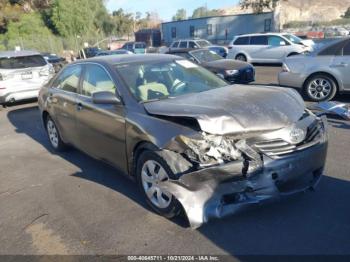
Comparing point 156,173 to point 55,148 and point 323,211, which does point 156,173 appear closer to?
point 323,211

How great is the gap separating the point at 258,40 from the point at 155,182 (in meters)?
16.7

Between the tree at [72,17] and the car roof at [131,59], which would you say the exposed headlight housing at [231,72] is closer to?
the car roof at [131,59]

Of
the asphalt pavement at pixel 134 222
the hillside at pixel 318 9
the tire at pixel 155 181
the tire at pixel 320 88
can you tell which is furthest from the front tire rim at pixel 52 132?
the hillside at pixel 318 9

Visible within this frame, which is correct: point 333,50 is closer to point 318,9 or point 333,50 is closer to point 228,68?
point 228,68

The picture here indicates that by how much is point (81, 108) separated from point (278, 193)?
9.11 feet

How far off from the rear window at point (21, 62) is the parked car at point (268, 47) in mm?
11653

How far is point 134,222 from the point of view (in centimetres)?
350

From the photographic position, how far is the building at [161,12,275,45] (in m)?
35.3

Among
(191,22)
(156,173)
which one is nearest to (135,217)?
(156,173)

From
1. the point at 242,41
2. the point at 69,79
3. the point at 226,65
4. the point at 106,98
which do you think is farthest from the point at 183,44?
the point at 106,98

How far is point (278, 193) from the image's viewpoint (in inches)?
124

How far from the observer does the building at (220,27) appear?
35.3m

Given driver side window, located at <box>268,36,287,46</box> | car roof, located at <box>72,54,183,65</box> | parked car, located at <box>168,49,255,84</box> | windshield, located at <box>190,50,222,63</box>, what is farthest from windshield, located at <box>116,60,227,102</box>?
driver side window, located at <box>268,36,287,46</box>

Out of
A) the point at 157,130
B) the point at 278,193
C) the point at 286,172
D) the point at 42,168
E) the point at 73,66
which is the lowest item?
the point at 42,168
